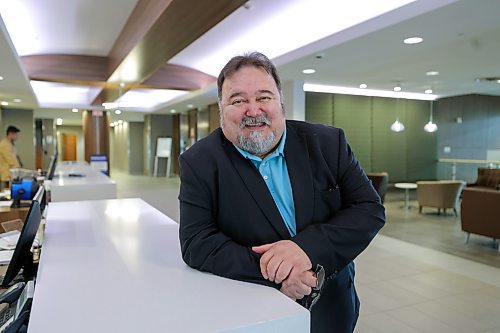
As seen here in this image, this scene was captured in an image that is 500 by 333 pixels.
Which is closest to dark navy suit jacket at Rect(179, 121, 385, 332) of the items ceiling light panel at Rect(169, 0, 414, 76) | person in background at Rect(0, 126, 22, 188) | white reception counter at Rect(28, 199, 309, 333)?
white reception counter at Rect(28, 199, 309, 333)

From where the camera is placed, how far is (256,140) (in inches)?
51.1

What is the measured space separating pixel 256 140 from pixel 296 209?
0.27 meters

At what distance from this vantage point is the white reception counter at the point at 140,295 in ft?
2.81

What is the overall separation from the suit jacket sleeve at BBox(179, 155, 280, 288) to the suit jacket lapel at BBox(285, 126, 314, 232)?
237 millimetres

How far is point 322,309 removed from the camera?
55.2 inches

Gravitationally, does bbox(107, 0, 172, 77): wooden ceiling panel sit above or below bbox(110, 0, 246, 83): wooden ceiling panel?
above

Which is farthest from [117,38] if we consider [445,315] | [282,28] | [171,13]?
[445,315]

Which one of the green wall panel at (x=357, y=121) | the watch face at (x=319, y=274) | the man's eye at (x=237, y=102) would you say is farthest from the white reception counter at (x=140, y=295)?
the green wall panel at (x=357, y=121)

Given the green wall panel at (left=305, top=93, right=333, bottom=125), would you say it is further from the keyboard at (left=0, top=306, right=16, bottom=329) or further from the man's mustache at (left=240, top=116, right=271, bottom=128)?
the keyboard at (left=0, top=306, right=16, bottom=329)

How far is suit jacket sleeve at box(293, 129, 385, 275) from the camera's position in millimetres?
1213

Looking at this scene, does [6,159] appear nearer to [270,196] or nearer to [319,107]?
[319,107]

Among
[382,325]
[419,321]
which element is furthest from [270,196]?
[419,321]

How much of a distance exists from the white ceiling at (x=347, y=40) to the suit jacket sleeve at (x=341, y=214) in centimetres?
327

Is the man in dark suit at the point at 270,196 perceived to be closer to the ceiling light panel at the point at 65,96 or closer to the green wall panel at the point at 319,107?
the green wall panel at the point at 319,107
